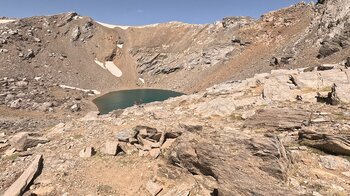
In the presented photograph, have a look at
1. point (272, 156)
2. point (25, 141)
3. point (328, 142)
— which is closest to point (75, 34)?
point (25, 141)

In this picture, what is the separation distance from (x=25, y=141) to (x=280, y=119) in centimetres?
1462

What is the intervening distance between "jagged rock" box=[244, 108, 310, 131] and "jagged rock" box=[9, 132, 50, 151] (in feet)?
41.1

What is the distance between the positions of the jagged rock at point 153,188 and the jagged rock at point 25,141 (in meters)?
8.10

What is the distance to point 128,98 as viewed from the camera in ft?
240

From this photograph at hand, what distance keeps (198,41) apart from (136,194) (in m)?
83.6

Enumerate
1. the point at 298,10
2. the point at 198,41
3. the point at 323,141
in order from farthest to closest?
the point at 198,41
the point at 298,10
the point at 323,141

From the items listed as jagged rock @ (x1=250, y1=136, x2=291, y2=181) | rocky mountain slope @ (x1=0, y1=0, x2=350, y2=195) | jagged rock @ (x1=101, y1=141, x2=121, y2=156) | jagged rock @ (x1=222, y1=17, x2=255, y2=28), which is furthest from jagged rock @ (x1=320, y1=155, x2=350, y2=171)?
jagged rock @ (x1=222, y1=17, x2=255, y2=28)

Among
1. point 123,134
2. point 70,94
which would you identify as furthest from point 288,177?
point 70,94

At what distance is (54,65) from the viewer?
273ft

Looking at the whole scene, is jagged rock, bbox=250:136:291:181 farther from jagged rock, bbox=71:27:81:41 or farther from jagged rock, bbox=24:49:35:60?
jagged rock, bbox=71:27:81:41

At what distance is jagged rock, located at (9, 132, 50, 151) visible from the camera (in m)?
17.1

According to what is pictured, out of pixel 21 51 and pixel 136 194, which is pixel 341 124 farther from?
pixel 21 51

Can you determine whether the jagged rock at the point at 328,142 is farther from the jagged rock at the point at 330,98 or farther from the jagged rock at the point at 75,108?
the jagged rock at the point at 75,108

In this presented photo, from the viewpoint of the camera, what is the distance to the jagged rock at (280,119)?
14.5 m
